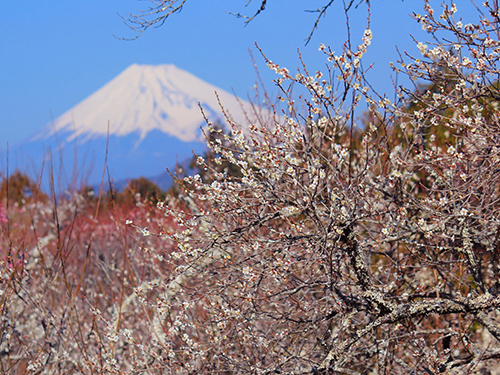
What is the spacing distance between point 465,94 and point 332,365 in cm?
215

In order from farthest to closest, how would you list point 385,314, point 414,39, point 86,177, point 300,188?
1. point 86,177
2. point 414,39
3. point 385,314
4. point 300,188

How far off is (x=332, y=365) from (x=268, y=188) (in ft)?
4.13

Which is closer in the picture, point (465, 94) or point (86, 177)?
point (465, 94)

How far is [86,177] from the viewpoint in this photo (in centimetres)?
604

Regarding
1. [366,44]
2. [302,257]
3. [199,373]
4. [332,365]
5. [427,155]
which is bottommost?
[332,365]

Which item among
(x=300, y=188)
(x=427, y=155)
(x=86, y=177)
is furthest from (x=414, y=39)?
(x=86, y=177)

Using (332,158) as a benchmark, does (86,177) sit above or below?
above

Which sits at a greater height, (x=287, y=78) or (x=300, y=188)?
(x=287, y=78)

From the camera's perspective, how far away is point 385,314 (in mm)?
3258

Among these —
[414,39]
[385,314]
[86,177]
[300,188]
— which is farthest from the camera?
[86,177]

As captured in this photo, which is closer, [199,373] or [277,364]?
[277,364]

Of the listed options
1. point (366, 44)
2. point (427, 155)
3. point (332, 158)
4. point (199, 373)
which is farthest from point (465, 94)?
point (199, 373)

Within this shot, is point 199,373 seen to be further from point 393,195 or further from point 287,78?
point 287,78

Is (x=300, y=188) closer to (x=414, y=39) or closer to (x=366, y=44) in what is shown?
(x=366, y=44)
